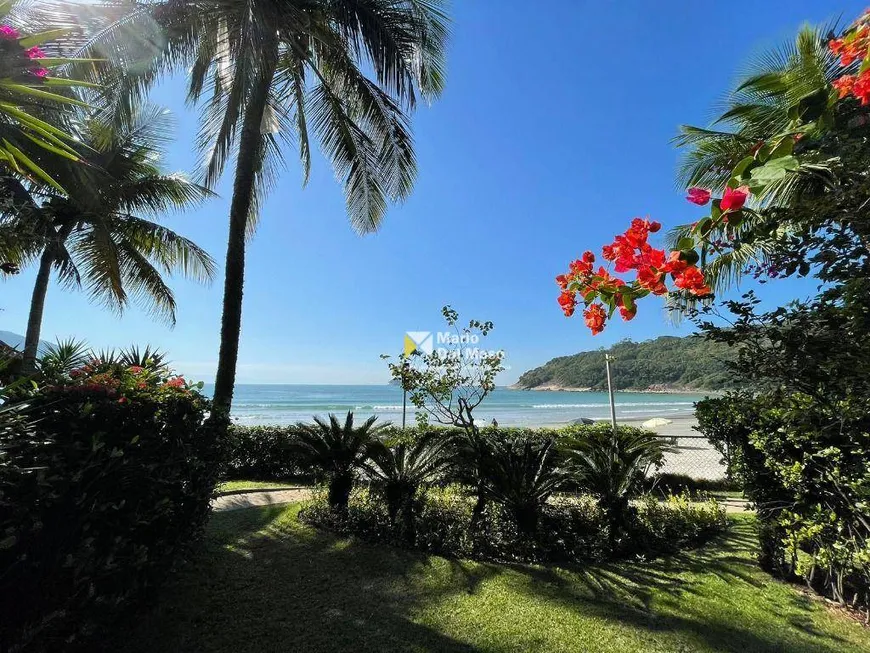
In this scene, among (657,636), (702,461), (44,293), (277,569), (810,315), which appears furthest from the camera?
(702,461)

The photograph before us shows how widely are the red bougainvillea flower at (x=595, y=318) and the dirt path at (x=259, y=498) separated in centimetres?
588

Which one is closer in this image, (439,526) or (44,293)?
(439,526)

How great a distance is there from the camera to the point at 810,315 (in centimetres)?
202

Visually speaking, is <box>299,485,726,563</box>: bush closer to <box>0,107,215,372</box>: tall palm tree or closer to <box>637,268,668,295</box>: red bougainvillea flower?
<box>637,268,668,295</box>: red bougainvillea flower

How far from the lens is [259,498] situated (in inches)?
252

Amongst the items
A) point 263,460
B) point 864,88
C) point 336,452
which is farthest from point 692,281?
point 263,460

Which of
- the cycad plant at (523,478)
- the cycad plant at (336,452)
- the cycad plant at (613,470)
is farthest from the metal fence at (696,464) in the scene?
the cycad plant at (336,452)

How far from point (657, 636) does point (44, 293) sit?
506 inches

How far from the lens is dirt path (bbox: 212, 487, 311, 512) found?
5.81 metres

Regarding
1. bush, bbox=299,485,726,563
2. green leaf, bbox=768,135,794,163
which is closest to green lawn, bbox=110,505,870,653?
bush, bbox=299,485,726,563

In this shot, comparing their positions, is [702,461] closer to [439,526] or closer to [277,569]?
[439,526]

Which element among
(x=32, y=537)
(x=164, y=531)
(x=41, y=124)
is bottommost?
(x=164, y=531)

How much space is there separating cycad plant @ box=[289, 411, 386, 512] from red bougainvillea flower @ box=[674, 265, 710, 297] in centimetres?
453

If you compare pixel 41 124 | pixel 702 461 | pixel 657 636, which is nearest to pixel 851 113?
pixel 657 636
